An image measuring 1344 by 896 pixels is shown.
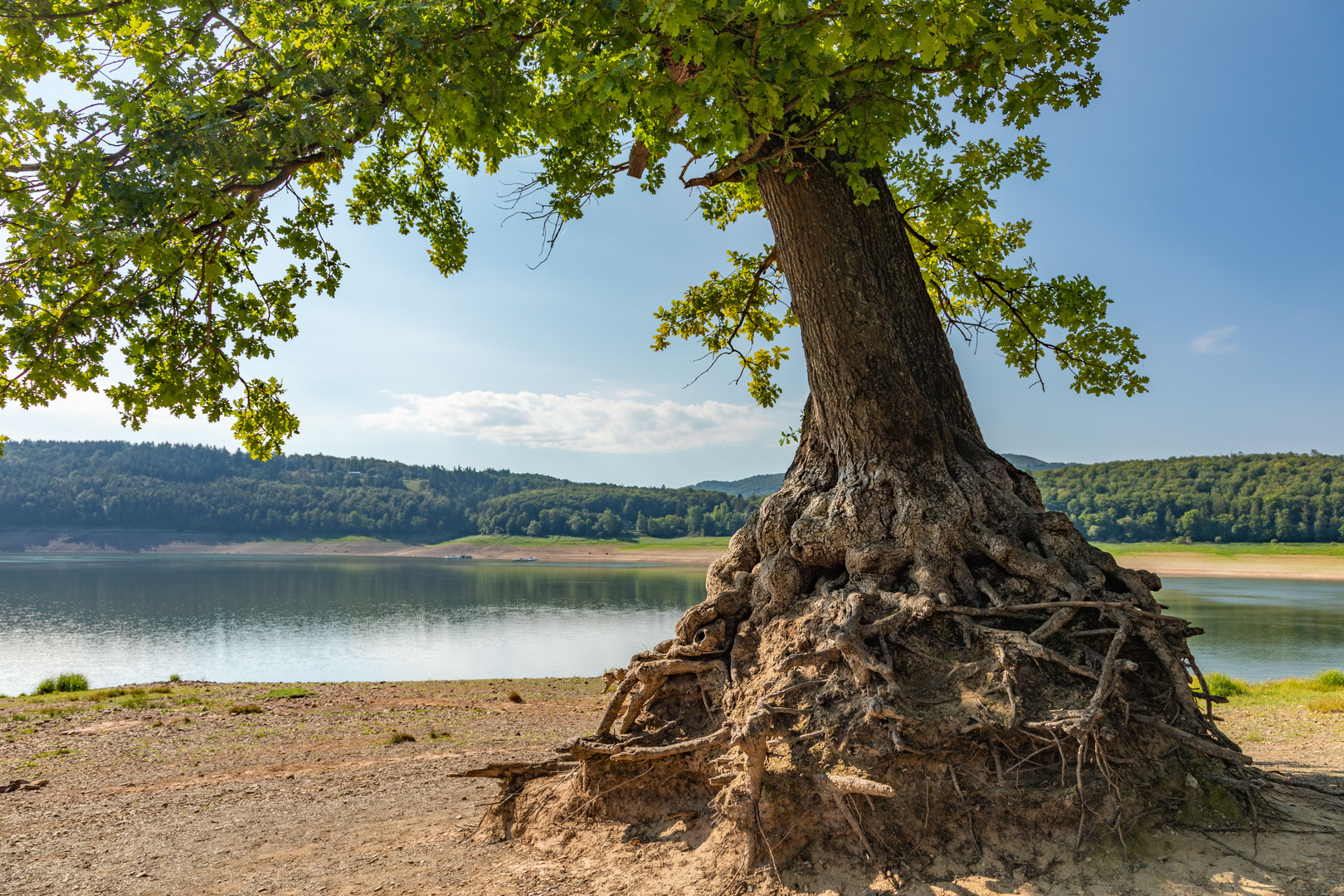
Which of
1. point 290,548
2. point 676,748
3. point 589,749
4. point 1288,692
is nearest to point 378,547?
point 290,548

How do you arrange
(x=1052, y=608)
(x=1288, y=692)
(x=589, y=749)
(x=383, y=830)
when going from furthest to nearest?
(x=1288, y=692) → (x=383, y=830) → (x=589, y=749) → (x=1052, y=608)

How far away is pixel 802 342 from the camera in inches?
216

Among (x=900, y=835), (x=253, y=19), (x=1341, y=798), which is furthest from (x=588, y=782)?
(x=253, y=19)

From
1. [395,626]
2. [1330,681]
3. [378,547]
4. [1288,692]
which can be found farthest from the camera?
[378,547]

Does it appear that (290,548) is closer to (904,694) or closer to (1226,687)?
(1226,687)

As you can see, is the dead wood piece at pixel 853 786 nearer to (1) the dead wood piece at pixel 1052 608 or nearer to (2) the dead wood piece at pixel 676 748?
(2) the dead wood piece at pixel 676 748

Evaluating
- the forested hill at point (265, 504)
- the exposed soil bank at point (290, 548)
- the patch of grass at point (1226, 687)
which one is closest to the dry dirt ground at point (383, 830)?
the patch of grass at point (1226, 687)

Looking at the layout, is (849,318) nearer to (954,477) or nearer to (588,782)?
(954,477)

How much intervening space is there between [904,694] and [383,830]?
12.2 ft

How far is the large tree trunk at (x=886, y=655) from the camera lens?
145 inches

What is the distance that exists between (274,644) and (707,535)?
305 feet

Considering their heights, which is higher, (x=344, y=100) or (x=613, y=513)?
(x=344, y=100)

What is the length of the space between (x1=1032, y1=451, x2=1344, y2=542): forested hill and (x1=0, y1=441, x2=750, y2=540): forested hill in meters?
47.5

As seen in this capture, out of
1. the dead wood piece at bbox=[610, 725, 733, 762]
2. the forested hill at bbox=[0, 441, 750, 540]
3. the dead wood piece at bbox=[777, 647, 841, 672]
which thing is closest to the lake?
the dead wood piece at bbox=[610, 725, 733, 762]
